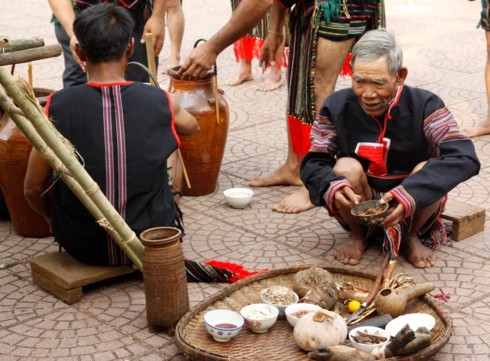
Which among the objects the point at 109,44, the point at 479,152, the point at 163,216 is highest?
the point at 109,44

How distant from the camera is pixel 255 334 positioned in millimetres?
3625

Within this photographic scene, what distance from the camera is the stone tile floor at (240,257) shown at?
12.1 ft

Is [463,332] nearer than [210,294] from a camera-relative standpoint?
Yes

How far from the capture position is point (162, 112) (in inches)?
162

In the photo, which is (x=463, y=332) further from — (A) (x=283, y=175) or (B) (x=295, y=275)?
(A) (x=283, y=175)

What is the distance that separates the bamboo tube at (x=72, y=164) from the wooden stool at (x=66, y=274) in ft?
1.07

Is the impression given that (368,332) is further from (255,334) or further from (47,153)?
(47,153)

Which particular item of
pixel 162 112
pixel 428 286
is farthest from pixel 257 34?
pixel 428 286

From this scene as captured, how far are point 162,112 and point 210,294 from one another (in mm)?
847

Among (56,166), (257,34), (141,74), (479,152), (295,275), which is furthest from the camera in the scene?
(257,34)

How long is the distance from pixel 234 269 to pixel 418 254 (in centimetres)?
89

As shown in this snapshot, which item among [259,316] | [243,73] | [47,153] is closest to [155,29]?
[47,153]

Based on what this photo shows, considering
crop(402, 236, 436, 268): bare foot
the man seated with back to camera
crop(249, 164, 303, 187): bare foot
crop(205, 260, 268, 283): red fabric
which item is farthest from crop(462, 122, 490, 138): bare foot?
the man seated with back to camera

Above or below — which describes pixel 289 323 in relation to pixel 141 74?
below
